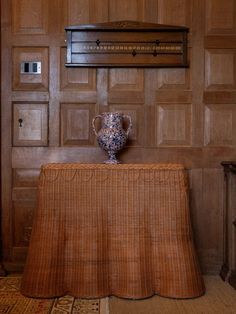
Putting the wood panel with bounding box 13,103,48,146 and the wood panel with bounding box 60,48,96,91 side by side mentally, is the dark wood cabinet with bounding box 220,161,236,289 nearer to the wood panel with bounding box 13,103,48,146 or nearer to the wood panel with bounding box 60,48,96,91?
the wood panel with bounding box 60,48,96,91

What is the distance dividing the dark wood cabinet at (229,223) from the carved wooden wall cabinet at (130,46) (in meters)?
0.79

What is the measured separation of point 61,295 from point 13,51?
5.24ft

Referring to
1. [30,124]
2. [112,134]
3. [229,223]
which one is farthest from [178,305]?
[30,124]

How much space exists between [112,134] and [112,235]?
24.4 inches

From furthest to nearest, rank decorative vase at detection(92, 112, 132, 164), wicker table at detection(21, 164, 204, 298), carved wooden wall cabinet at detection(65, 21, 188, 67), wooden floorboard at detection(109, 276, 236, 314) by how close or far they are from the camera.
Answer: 1. carved wooden wall cabinet at detection(65, 21, 188, 67)
2. decorative vase at detection(92, 112, 132, 164)
3. wicker table at detection(21, 164, 204, 298)
4. wooden floorboard at detection(109, 276, 236, 314)

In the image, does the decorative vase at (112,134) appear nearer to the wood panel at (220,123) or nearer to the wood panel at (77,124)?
the wood panel at (77,124)

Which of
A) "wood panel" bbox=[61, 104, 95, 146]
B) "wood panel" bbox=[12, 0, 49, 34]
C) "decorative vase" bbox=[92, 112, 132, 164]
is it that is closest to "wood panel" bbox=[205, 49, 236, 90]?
"decorative vase" bbox=[92, 112, 132, 164]

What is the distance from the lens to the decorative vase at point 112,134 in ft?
7.80

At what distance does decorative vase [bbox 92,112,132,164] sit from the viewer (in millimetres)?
2377

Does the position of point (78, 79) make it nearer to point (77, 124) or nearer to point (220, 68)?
point (77, 124)

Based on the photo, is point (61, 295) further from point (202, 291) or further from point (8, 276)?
point (202, 291)

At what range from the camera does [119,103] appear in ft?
8.58

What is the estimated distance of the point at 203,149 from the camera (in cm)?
262

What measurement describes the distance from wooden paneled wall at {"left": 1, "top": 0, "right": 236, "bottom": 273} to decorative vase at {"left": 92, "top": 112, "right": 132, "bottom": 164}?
21 cm
